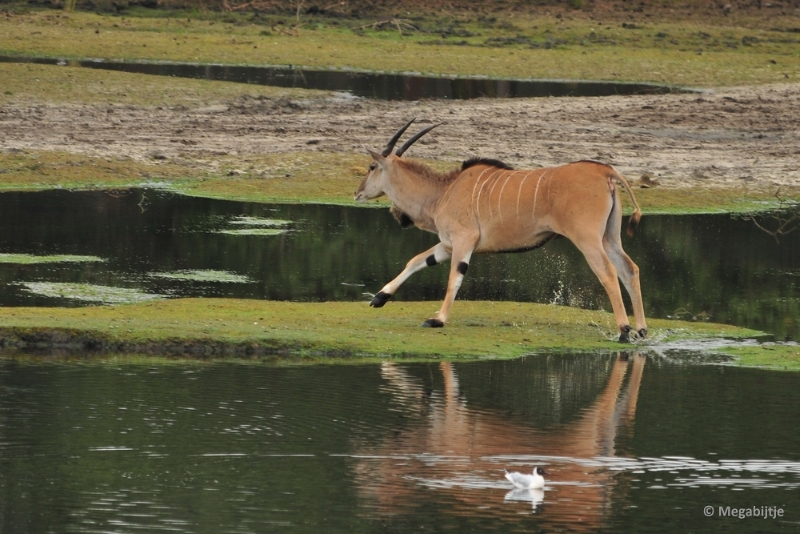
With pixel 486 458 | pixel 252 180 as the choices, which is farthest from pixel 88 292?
pixel 252 180

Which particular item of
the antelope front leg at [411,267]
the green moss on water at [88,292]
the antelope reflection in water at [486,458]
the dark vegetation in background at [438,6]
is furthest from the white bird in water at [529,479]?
the dark vegetation in background at [438,6]

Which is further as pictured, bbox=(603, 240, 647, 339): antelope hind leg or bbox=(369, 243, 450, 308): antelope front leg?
bbox=(369, 243, 450, 308): antelope front leg

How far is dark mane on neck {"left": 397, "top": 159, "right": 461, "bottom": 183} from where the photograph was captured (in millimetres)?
13070

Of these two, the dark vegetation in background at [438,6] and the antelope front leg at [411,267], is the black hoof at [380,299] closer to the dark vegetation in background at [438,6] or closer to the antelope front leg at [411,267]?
the antelope front leg at [411,267]

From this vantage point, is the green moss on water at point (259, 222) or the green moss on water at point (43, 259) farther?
the green moss on water at point (259, 222)

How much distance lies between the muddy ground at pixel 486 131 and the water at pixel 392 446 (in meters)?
10.9

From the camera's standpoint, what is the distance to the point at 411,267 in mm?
12711

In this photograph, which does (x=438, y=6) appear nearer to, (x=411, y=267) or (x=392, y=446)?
(x=411, y=267)

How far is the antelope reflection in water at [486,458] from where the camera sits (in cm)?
746

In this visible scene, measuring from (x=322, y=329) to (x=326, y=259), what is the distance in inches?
182

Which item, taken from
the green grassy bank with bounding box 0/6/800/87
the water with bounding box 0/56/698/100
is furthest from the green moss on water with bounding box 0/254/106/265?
the green grassy bank with bounding box 0/6/800/87

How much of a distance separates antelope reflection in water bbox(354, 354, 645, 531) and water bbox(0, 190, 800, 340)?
4.00 metres

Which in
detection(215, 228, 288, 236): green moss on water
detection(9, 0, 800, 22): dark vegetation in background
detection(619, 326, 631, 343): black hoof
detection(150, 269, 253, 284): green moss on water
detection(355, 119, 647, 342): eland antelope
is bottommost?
detection(619, 326, 631, 343): black hoof

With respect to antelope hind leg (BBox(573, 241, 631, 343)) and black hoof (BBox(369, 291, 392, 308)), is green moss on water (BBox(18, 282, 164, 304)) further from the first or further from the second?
antelope hind leg (BBox(573, 241, 631, 343))
